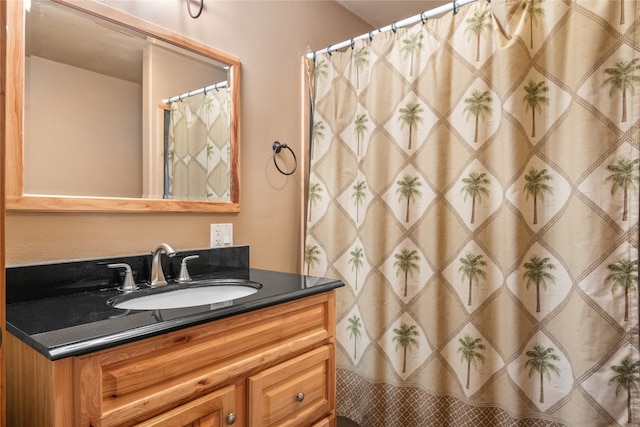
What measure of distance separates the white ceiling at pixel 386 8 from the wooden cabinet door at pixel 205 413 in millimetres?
2364

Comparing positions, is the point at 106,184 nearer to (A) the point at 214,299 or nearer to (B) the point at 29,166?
(B) the point at 29,166

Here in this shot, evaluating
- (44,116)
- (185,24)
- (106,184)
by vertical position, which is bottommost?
(106,184)

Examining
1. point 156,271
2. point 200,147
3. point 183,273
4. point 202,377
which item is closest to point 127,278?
point 156,271

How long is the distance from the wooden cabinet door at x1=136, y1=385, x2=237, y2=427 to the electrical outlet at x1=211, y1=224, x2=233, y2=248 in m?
0.79

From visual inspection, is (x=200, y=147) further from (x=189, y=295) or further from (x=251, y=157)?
(x=189, y=295)

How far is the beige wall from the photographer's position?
1.26 meters

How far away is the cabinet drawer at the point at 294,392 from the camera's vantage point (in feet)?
3.61

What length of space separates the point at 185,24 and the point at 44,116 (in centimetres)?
69

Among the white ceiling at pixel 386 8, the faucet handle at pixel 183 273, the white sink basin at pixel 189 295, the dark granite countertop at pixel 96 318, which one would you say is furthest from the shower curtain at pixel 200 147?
the white ceiling at pixel 386 8

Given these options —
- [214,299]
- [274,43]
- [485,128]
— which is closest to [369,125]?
[485,128]

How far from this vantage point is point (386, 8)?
2.49 meters

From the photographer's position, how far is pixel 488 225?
152 cm

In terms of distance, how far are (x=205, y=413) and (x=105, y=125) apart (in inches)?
41.7

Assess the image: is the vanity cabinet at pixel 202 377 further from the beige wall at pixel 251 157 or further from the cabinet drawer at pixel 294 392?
the beige wall at pixel 251 157
